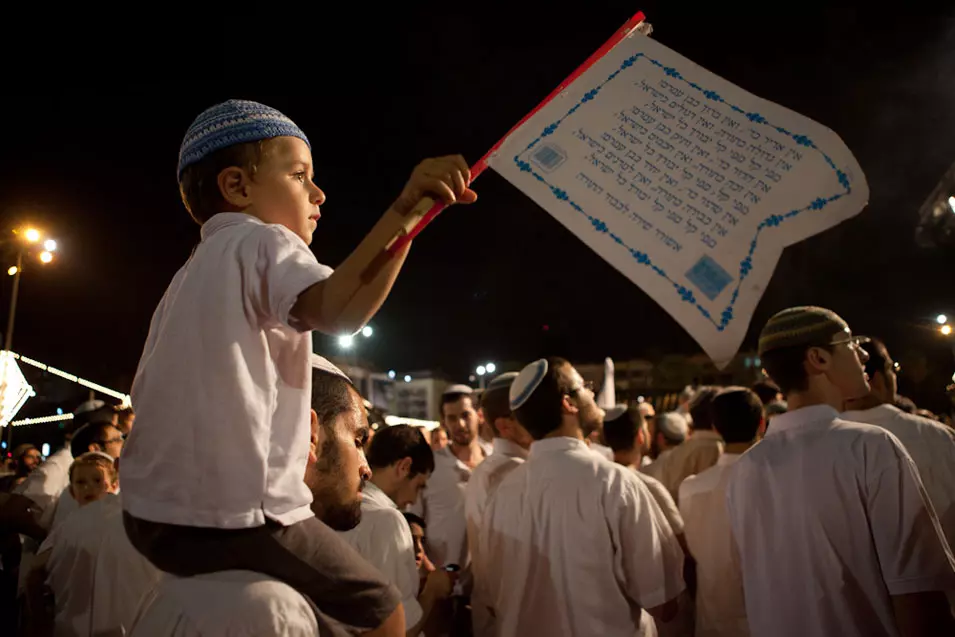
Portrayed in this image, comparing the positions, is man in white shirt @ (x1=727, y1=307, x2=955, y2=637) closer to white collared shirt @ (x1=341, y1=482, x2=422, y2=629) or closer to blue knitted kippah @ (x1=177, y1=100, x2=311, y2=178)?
white collared shirt @ (x1=341, y1=482, x2=422, y2=629)

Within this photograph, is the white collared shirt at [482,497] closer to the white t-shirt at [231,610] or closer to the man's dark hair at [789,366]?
the man's dark hair at [789,366]

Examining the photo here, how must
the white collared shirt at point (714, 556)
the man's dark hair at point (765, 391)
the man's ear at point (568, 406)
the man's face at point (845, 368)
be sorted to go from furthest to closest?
the man's dark hair at point (765, 391)
the white collared shirt at point (714, 556)
the man's ear at point (568, 406)
the man's face at point (845, 368)

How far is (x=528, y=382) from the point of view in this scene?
14.6ft

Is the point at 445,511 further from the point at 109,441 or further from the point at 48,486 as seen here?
the point at 48,486

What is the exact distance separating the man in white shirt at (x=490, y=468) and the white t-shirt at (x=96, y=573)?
226 cm

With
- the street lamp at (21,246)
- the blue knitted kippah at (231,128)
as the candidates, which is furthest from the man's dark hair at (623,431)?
the street lamp at (21,246)

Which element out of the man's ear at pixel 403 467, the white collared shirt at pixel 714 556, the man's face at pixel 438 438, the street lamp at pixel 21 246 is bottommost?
the white collared shirt at pixel 714 556

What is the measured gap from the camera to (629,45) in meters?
2.08

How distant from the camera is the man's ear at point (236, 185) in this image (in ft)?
5.95

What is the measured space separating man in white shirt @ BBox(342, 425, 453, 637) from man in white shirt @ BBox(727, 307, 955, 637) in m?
1.75

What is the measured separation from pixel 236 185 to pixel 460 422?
19.4ft

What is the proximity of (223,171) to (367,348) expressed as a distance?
3141cm

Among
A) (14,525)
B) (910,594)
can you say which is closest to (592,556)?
(910,594)

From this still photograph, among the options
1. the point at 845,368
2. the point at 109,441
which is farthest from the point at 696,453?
the point at 109,441
